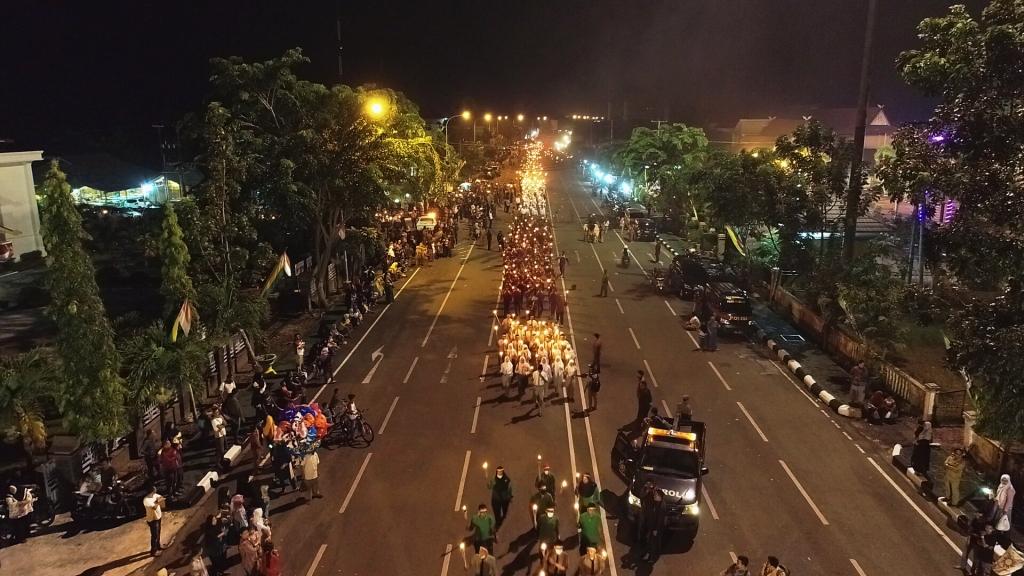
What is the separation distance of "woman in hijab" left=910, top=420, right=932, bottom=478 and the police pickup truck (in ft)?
18.1

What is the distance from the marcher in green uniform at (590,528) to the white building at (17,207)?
4231 cm

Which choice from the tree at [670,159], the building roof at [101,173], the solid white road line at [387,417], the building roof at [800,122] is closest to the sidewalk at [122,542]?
the solid white road line at [387,417]

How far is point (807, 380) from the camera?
23.1 meters

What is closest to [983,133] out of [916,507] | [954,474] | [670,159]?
[954,474]

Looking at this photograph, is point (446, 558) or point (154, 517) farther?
point (154, 517)

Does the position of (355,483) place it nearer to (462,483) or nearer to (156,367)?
(462,483)

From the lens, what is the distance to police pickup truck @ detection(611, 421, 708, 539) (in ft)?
44.7

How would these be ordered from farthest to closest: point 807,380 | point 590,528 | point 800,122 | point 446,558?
point 800,122, point 807,380, point 446,558, point 590,528

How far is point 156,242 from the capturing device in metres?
19.8

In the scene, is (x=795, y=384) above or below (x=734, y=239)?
below

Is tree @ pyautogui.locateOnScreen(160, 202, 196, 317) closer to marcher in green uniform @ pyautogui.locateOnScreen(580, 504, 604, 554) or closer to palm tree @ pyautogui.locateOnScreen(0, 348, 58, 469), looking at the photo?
palm tree @ pyautogui.locateOnScreen(0, 348, 58, 469)

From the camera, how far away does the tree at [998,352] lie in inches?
515

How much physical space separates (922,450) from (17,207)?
4851cm

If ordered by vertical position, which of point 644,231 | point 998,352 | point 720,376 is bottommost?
point 720,376
